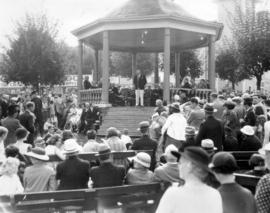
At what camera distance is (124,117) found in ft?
62.5

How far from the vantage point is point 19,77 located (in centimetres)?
2748

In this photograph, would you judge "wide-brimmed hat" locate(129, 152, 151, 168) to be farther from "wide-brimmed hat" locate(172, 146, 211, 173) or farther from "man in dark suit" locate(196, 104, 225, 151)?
"wide-brimmed hat" locate(172, 146, 211, 173)

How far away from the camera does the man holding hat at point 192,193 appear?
3359 millimetres

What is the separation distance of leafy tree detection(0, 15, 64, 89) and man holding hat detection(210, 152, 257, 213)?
24.3 m

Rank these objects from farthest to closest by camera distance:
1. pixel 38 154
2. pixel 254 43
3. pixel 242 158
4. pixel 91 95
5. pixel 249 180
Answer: pixel 254 43, pixel 91 95, pixel 242 158, pixel 38 154, pixel 249 180

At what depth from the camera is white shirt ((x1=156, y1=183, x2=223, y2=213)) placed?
11.0 ft

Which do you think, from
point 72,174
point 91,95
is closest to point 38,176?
point 72,174

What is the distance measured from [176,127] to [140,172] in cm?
403

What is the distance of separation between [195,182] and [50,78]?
2564 centimetres

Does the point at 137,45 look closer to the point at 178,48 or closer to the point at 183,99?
the point at 178,48

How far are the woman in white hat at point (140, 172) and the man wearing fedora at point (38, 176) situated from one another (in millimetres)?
1119

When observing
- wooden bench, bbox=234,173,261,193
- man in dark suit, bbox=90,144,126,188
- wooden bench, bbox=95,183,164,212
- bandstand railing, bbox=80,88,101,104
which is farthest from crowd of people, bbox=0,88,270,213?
bandstand railing, bbox=80,88,101,104

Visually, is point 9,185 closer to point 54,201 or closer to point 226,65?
point 54,201

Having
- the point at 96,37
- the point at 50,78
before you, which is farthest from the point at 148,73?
the point at 96,37
